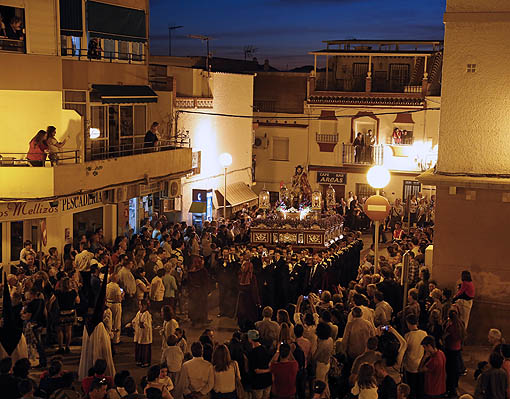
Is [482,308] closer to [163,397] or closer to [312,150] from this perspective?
[163,397]

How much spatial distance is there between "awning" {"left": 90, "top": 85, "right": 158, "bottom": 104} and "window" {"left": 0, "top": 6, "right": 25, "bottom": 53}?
9.65ft

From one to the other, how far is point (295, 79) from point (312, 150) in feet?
13.0

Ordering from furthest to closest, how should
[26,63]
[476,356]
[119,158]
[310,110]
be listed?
[310,110], [119,158], [26,63], [476,356]

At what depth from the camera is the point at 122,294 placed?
633 inches

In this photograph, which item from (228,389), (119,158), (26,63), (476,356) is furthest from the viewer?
(119,158)

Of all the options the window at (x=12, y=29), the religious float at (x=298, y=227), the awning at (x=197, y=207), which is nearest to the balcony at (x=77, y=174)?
the awning at (x=197, y=207)

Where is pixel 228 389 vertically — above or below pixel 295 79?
below

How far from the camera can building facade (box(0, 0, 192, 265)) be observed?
21.2 metres

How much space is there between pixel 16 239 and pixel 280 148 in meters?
21.0

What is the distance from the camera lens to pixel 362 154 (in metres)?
38.4

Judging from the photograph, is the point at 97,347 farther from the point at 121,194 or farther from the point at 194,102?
the point at 194,102

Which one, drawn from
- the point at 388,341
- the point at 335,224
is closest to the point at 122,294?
the point at 388,341

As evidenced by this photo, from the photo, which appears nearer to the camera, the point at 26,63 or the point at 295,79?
the point at 26,63

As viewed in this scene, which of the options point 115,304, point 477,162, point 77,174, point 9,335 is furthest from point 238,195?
point 9,335
